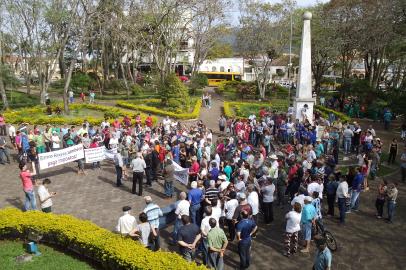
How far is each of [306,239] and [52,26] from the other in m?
32.1

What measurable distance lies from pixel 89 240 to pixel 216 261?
2.89m

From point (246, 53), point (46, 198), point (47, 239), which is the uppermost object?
point (246, 53)

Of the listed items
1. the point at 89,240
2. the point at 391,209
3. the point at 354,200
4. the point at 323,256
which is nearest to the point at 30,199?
the point at 89,240

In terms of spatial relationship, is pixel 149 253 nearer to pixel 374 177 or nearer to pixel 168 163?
pixel 168 163

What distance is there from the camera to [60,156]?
592 inches

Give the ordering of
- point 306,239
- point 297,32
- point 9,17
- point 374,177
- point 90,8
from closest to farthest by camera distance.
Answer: point 306,239
point 374,177
point 90,8
point 9,17
point 297,32

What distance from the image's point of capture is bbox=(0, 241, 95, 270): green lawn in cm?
889

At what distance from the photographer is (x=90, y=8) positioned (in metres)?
28.9

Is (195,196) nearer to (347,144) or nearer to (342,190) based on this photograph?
(342,190)

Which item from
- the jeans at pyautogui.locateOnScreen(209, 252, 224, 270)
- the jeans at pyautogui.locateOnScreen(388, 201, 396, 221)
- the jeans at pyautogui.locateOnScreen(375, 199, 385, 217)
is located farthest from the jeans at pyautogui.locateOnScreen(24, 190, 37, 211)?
the jeans at pyautogui.locateOnScreen(388, 201, 396, 221)

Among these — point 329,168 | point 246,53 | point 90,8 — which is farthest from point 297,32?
point 329,168

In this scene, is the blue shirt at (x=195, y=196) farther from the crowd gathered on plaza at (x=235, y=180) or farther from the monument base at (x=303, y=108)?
the monument base at (x=303, y=108)

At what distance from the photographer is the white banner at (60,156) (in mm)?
14594

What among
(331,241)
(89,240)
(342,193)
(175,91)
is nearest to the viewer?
(89,240)
